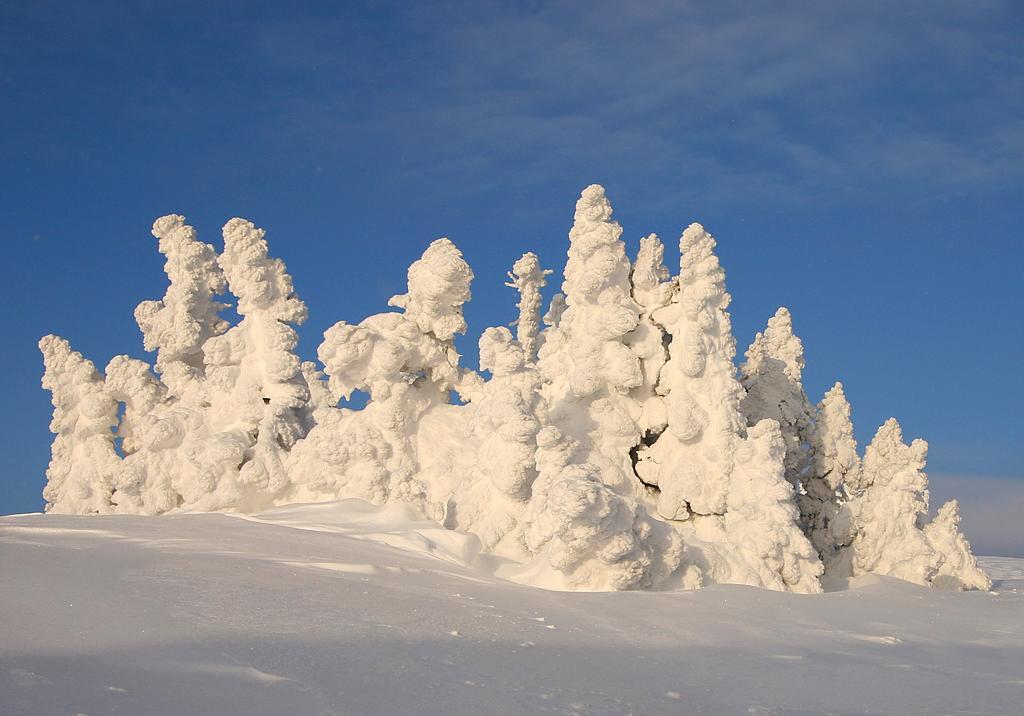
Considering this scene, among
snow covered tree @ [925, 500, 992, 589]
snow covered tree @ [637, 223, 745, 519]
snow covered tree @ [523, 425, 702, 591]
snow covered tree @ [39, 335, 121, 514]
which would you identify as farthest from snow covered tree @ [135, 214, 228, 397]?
snow covered tree @ [925, 500, 992, 589]

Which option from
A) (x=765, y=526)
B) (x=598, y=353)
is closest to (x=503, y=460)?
(x=598, y=353)

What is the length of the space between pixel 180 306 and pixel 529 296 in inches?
191

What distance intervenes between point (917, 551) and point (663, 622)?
241 inches

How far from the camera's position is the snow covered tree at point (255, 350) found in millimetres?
12336

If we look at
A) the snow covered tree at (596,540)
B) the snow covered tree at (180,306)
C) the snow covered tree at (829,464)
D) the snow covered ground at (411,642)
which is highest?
the snow covered tree at (180,306)

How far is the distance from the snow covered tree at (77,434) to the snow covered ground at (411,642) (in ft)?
22.0

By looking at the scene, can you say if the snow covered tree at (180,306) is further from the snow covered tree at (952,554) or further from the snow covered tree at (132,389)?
the snow covered tree at (952,554)

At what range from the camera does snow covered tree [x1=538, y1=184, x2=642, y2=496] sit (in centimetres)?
1043

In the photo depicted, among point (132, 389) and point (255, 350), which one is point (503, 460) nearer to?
point (255, 350)

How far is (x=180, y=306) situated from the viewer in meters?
13.8

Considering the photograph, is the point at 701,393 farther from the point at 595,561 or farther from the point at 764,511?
the point at 595,561

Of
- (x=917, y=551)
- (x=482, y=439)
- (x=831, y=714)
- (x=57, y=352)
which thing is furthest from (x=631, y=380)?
(x=57, y=352)

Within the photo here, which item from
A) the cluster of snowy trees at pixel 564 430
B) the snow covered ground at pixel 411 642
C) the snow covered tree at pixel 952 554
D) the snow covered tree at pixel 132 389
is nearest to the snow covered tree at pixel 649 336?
the cluster of snowy trees at pixel 564 430

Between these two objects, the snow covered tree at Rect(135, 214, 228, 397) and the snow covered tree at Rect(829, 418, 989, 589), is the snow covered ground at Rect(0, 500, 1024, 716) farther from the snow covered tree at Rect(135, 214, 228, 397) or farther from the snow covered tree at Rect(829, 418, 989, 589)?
the snow covered tree at Rect(135, 214, 228, 397)
